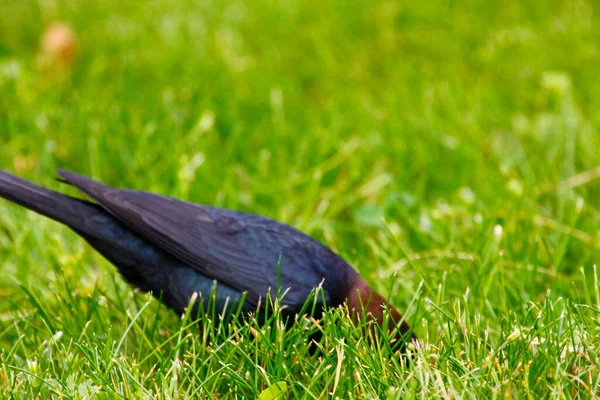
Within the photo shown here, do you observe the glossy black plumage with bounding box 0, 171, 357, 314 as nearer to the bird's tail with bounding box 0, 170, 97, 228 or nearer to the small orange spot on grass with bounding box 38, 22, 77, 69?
the bird's tail with bounding box 0, 170, 97, 228

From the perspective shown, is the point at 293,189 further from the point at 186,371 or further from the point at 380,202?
the point at 186,371

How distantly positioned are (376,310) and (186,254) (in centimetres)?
70

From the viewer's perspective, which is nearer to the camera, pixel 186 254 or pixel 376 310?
pixel 376 310

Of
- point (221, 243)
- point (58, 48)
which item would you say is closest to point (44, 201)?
point (221, 243)

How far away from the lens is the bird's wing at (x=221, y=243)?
2750 mm

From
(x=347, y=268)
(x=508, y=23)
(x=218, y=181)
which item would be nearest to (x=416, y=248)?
(x=347, y=268)

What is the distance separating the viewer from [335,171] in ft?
13.7

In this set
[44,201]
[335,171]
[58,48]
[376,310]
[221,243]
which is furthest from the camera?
[58,48]

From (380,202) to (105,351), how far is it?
79.6 inches

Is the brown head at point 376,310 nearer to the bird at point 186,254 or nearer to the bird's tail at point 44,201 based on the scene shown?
the bird at point 186,254

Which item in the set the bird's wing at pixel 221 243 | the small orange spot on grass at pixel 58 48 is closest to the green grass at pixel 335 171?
the small orange spot on grass at pixel 58 48

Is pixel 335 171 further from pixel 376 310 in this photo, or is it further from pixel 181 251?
pixel 376 310

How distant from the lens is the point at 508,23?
5.42m

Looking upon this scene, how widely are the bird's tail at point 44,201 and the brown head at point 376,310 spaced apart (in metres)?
0.97
